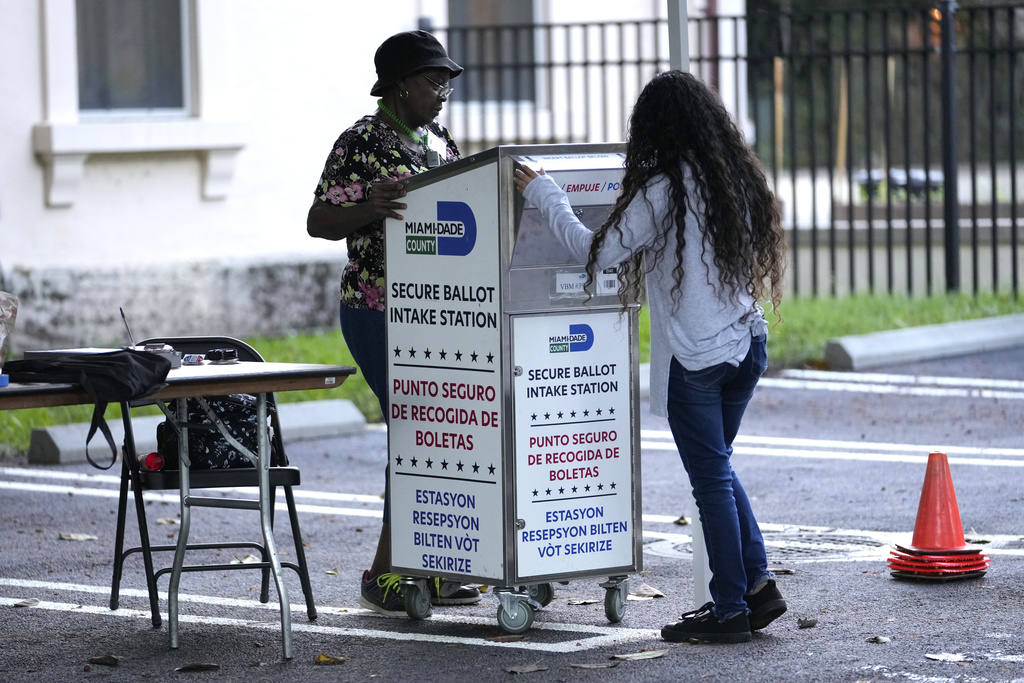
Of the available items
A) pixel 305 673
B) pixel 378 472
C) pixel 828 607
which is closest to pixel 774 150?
pixel 378 472

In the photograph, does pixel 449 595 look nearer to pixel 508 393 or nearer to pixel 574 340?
pixel 508 393

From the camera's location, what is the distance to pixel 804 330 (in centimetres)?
1317

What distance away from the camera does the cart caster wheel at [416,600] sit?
590 cm

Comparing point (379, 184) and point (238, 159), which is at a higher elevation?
point (238, 159)

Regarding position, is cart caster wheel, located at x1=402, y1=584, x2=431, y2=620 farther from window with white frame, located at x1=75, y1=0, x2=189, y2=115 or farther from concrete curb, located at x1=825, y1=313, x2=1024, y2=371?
window with white frame, located at x1=75, y1=0, x2=189, y2=115

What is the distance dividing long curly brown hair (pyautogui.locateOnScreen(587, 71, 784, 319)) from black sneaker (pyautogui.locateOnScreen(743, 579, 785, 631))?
1.00 metres

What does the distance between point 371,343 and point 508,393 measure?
27.3 inches

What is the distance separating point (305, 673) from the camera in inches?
206

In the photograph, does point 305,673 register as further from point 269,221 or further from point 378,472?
point 269,221

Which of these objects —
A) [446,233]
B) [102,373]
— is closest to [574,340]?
[446,233]

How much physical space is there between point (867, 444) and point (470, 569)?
4269 millimetres

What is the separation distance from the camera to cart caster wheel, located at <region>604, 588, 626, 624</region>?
5.75 m

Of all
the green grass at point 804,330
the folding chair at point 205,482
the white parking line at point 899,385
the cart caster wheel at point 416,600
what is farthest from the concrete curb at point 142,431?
the cart caster wheel at point 416,600

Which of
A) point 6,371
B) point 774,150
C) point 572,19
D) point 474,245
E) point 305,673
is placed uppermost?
point 572,19
